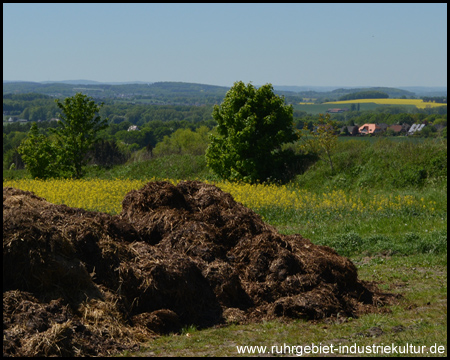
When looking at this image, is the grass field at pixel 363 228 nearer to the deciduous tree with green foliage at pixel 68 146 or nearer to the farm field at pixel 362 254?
the farm field at pixel 362 254

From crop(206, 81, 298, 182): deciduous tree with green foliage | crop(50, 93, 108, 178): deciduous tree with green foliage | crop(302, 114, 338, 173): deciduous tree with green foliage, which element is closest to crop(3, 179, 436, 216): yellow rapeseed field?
crop(302, 114, 338, 173): deciduous tree with green foliage

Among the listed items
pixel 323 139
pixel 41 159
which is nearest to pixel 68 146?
pixel 41 159

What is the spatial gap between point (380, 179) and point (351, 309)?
18.7 metres

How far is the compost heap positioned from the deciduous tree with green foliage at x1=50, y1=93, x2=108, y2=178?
25840 mm

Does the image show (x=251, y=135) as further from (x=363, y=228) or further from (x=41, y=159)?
(x=363, y=228)

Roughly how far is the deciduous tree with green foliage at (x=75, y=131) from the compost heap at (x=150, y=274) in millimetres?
25840

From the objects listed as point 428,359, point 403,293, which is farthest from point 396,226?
point 428,359

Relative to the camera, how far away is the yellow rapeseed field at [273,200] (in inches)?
764

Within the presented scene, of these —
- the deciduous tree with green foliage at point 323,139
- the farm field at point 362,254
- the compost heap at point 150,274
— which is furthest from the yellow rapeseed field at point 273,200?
the compost heap at point 150,274

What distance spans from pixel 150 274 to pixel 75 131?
97.6ft

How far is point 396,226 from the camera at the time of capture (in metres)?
16.2

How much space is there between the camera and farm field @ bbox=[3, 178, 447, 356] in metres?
7.50

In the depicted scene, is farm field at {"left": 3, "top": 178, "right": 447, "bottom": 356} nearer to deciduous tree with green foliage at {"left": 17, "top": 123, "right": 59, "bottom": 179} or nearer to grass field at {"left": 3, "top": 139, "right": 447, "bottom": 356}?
grass field at {"left": 3, "top": 139, "right": 447, "bottom": 356}

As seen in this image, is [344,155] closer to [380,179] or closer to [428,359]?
[380,179]
